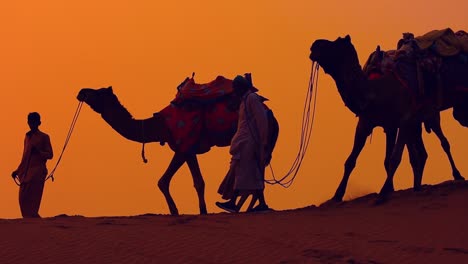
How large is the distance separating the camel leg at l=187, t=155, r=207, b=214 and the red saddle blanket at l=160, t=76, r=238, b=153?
0.62 ft

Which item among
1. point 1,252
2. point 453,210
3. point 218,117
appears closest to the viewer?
point 1,252

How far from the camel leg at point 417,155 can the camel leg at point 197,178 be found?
3.48 meters

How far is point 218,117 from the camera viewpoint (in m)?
17.2

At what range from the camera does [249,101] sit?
15.1 m

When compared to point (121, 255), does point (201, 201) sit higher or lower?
higher

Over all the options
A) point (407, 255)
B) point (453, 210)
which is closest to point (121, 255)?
point (407, 255)

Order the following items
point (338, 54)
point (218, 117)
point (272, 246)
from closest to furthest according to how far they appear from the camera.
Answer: point (272, 246) → point (338, 54) → point (218, 117)

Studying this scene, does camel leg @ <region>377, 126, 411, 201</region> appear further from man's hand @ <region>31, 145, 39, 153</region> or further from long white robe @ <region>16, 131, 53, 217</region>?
man's hand @ <region>31, 145, 39, 153</region>

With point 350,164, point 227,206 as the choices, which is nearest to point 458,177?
point 350,164

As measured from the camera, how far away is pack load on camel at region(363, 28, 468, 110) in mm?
16219

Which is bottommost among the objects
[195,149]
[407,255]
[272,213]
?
[407,255]

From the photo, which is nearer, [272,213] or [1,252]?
[1,252]

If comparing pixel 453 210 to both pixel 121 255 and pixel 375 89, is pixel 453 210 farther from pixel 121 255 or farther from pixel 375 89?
pixel 121 255

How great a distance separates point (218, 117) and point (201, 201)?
4.66 ft
